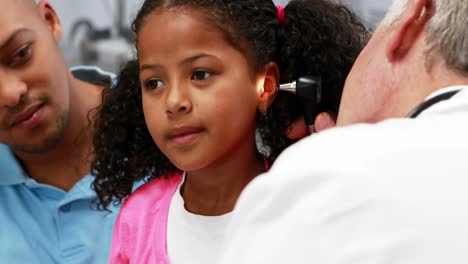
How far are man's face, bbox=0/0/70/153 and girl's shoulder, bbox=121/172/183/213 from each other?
310 millimetres

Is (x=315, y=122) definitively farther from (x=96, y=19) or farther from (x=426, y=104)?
(x=96, y=19)

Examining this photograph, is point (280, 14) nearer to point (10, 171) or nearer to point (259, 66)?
point (259, 66)

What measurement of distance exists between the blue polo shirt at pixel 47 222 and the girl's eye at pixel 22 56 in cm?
25

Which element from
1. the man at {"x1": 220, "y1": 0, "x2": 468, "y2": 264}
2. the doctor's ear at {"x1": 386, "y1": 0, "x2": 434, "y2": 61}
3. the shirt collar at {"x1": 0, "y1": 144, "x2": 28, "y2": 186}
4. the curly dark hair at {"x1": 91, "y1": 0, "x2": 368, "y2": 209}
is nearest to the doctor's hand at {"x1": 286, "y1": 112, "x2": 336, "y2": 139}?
the curly dark hair at {"x1": 91, "y1": 0, "x2": 368, "y2": 209}

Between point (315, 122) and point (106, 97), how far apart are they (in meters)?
0.50

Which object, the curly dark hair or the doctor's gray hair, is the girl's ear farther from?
the doctor's gray hair

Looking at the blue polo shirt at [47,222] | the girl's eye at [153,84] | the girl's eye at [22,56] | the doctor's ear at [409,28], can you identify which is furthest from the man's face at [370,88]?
the girl's eye at [22,56]

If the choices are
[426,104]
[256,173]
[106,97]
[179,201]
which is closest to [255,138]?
[256,173]

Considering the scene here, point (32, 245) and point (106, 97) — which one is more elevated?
point (106, 97)

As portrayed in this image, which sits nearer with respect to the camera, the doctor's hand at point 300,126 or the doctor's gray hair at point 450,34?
the doctor's gray hair at point 450,34

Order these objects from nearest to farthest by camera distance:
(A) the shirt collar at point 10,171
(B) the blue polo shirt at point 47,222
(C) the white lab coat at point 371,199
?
(C) the white lab coat at point 371,199 < (B) the blue polo shirt at point 47,222 < (A) the shirt collar at point 10,171

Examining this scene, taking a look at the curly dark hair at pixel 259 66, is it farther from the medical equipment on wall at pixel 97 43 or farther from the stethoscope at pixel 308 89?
the medical equipment on wall at pixel 97 43

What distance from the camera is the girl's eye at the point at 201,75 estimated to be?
4.20 feet

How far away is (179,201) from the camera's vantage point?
1.45m
